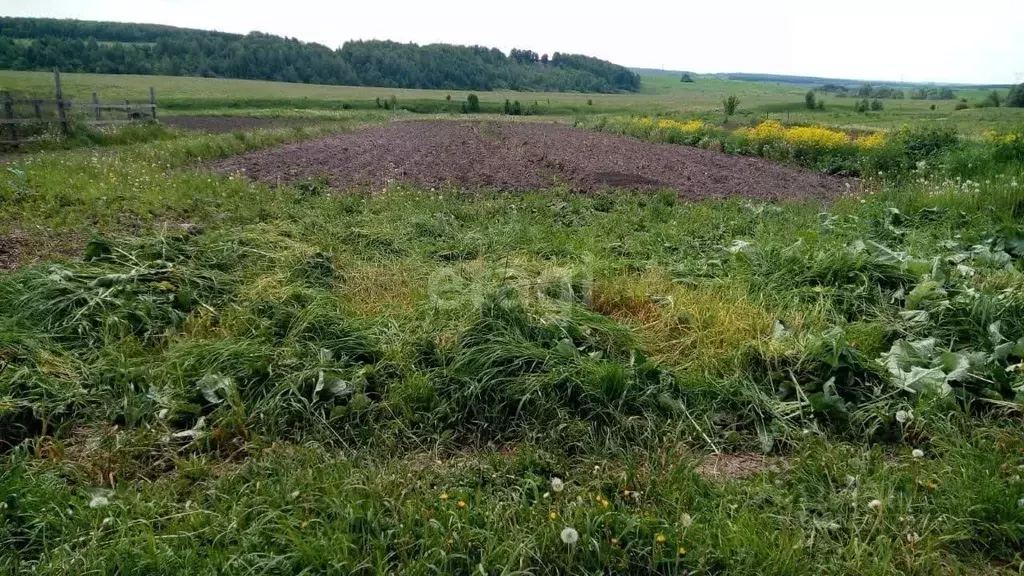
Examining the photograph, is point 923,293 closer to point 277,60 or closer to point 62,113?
point 62,113

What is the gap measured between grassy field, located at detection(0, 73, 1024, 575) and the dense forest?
157 feet

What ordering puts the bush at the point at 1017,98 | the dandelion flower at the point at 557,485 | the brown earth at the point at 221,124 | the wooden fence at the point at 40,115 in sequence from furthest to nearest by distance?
1. the bush at the point at 1017,98
2. the brown earth at the point at 221,124
3. the wooden fence at the point at 40,115
4. the dandelion flower at the point at 557,485

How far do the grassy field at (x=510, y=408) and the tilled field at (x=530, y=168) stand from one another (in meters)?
5.23

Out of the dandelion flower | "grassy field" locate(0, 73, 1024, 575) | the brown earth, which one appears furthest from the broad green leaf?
the brown earth

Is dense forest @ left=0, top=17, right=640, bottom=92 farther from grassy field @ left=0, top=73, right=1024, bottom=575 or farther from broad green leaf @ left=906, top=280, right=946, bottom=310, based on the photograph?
broad green leaf @ left=906, top=280, right=946, bottom=310

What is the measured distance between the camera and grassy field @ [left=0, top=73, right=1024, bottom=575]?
7.83 feet

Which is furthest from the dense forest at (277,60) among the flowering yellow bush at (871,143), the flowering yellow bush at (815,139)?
Answer: the flowering yellow bush at (871,143)

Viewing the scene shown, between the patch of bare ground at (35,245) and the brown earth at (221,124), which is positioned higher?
the brown earth at (221,124)

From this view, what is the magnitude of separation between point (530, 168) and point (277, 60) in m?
85.3

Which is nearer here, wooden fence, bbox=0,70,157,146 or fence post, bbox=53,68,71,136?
wooden fence, bbox=0,70,157,146

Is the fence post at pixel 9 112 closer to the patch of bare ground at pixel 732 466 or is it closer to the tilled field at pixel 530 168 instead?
the tilled field at pixel 530 168

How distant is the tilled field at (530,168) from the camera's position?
1129 cm

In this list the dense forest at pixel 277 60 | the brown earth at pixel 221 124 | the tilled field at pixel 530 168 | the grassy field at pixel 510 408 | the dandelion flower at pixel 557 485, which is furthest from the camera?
the dense forest at pixel 277 60

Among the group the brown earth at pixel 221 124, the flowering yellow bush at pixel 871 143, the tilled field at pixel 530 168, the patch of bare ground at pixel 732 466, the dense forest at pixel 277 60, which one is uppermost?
the dense forest at pixel 277 60
